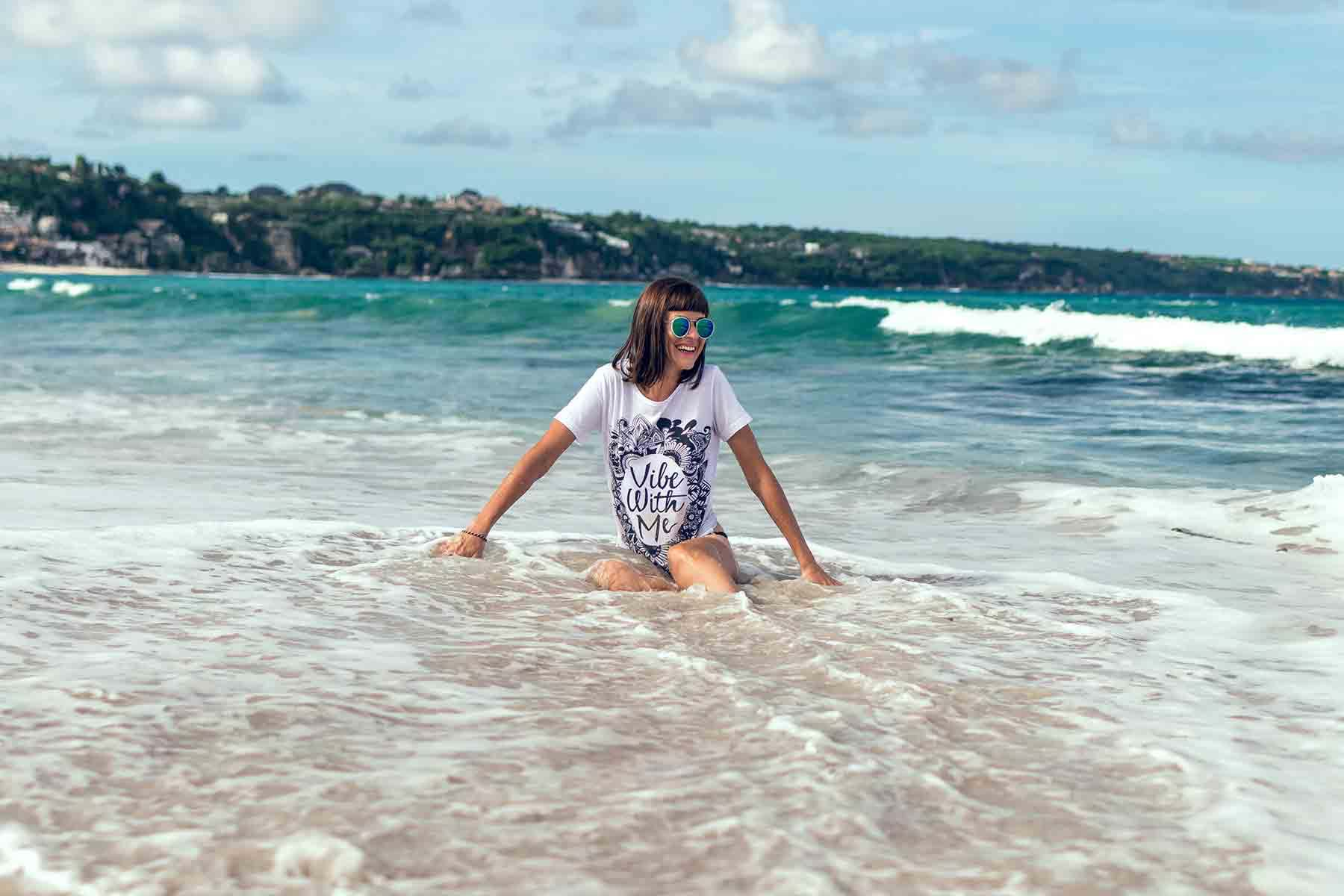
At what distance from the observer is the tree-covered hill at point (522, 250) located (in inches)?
4481

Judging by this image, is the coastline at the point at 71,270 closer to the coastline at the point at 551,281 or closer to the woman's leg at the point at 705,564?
the coastline at the point at 551,281

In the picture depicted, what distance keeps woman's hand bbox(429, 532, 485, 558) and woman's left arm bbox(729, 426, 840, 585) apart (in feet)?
3.78

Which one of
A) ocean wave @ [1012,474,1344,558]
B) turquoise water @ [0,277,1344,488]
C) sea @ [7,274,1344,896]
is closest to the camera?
sea @ [7,274,1344,896]

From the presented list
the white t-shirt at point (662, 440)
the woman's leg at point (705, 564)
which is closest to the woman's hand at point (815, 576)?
the woman's leg at point (705, 564)

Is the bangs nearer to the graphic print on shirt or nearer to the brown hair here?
the brown hair

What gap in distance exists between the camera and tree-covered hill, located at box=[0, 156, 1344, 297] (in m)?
114

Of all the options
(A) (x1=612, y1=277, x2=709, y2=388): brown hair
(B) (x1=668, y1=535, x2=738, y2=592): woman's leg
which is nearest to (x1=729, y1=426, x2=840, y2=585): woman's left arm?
(B) (x1=668, y1=535, x2=738, y2=592): woman's leg

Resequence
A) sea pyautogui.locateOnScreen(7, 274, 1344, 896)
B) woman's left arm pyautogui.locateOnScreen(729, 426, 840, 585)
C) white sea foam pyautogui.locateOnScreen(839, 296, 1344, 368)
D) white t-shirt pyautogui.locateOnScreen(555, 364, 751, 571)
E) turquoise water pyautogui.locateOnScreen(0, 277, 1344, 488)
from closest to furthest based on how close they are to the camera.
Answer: sea pyautogui.locateOnScreen(7, 274, 1344, 896) → white t-shirt pyautogui.locateOnScreen(555, 364, 751, 571) → woman's left arm pyautogui.locateOnScreen(729, 426, 840, 585) → turquoise water pyautogui.locateOnScreen(0, 277, 1344, 488) → white sea foam pyautogui.locateOnScreen(839, 296, 1344, 368)

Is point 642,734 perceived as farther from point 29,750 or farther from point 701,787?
point 29,750

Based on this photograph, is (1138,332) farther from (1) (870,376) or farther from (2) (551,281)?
(2) (551,281)

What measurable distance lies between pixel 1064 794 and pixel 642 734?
104 centimetres

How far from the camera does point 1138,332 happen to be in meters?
29.8

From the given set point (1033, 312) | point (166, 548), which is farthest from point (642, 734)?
point (1033, 312)

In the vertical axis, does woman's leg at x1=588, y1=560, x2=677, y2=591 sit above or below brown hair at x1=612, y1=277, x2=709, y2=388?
below
